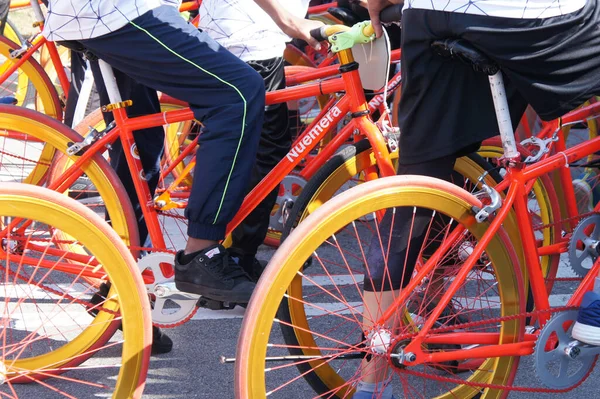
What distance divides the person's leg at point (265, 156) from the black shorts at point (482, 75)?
112 cm

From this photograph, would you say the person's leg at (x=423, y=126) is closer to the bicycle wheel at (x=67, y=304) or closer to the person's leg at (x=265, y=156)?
the bicycle wheel at (x=67, y=304)

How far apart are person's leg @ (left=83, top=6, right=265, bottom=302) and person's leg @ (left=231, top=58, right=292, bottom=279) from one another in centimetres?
57

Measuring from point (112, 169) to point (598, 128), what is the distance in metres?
2.26

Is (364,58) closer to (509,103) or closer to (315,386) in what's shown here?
(509,103)

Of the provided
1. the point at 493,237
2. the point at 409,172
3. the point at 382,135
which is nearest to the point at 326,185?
the point at 382,135

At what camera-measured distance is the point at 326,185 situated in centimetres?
325

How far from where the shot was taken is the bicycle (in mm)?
2500

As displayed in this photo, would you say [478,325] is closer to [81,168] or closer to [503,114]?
[503,114]

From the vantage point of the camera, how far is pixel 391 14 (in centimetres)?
283

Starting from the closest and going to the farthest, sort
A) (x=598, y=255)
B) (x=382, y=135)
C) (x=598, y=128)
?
(x=598, y=255)
(x=382, y=135)
(x=598, y=128)

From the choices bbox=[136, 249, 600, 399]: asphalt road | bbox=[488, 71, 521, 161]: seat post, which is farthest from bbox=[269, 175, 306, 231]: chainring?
bbox=[488, 71, 521, 161]: seat post

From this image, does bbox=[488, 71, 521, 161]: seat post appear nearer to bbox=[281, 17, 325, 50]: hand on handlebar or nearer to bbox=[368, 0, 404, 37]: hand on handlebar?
bbox=[368, 0, 404, 37]: hand on handlebar

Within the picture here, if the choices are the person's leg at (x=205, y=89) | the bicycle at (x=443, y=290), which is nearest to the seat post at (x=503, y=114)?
the bicycle at (x=443, y=290)

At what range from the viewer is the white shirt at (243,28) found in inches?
146
